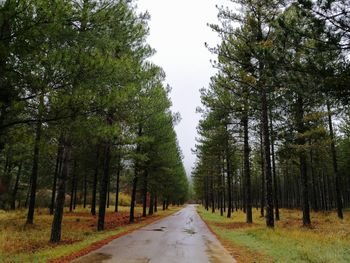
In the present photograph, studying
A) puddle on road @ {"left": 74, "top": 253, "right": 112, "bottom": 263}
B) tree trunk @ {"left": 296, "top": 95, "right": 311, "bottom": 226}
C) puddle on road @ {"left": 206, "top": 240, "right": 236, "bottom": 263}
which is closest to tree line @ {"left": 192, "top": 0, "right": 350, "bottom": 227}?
tree trunk @ {"left": 296, "top": 95, "right": 311, "bottom": 226}

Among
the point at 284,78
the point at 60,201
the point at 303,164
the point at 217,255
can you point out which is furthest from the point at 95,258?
the point at 303,164

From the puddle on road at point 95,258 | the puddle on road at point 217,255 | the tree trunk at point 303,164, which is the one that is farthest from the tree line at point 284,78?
the puddle on road at point 95,258

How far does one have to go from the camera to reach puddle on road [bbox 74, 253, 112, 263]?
26.7ft

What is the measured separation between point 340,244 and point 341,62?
6.67 meters

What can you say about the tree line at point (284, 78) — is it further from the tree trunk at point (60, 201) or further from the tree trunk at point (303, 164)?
the tree trunk at point (60, 201)

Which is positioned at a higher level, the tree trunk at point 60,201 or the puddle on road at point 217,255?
the tree trunk at point 60,201

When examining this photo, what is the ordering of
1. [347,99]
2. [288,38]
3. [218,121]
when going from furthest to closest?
[218,121], [288,38], [347,99]

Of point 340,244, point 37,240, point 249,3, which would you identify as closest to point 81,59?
point 37,240

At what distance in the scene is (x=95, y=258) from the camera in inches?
336

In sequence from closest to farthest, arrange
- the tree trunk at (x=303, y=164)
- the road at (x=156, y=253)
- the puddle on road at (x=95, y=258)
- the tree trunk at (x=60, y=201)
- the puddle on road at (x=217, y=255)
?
the puddle on road at (x=95, y=258), the road at (x=156, y=253), the puddle on road at (x=217, y=255), the tree trunk at (x=60, y=201), the tree trunk at (x=303, y=164)

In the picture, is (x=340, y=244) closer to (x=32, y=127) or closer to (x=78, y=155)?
(x=32, y=127)

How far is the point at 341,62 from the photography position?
9.09 m

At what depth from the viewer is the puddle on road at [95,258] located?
813 centimetres

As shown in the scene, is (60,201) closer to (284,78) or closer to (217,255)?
(217,255)
